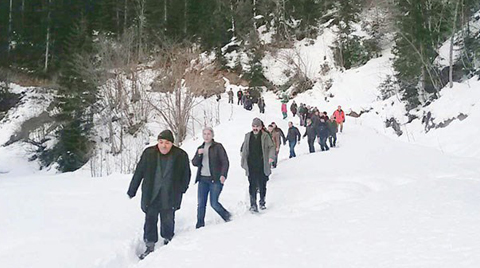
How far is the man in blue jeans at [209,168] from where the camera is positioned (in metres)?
6.46

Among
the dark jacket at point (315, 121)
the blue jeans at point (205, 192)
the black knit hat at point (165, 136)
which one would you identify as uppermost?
the dark jacket at point (315, 121)

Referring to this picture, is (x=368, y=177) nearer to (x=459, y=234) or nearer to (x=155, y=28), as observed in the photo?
(x=459, y=234)

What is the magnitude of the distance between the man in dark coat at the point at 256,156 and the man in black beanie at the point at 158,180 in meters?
2.01

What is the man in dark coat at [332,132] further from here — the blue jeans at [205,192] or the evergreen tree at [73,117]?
the evergreen tree at [73,117]

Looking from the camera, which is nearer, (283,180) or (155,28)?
(283,180)

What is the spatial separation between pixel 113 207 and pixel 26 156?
85.4ft

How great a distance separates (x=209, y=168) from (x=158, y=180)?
1.24 m

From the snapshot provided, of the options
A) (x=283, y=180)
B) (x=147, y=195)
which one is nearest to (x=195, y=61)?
(x=283, y=180)

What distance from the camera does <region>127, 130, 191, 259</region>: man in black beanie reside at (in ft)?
17.6

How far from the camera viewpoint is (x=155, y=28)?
44281mm

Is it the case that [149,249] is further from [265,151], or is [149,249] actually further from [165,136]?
[265,151]

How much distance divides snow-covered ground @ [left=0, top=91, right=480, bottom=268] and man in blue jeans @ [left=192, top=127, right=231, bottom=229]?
49 centimetres

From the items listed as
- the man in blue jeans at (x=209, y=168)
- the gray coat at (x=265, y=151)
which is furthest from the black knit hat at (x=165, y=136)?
the gray coat at (x=265, y=151)

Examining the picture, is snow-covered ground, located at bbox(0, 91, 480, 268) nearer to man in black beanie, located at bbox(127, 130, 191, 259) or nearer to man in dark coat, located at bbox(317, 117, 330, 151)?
man in black beanie, located at bbox(127, 130, 191, 259)
